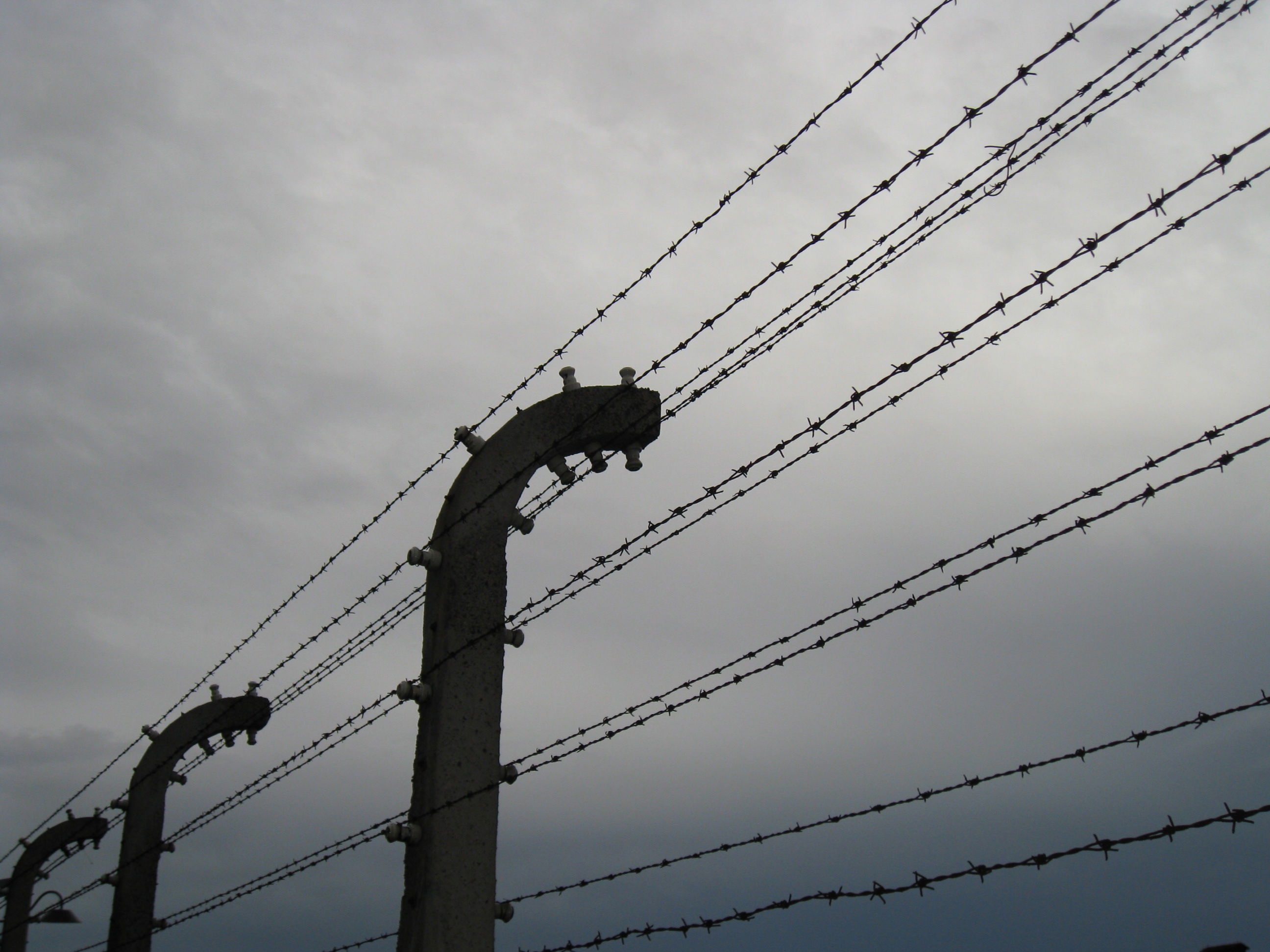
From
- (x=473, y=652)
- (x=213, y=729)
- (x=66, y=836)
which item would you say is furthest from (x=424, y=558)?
(x=66, y=836)

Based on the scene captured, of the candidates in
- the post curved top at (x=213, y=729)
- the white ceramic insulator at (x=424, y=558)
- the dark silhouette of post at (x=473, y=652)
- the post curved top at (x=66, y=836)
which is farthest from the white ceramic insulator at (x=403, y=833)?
the post curved top at (x=66, y=836)

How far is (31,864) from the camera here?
17250 millimetres

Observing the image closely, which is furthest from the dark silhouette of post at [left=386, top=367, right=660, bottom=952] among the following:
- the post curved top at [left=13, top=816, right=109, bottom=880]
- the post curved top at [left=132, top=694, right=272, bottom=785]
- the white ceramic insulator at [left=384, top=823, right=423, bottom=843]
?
the post curved top at [left=13, top=816, right=109, bottom=880]

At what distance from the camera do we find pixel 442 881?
6.46m

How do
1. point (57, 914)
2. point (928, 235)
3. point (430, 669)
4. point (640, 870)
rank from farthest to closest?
point (57, 914) < point (430, 669) < point (640, 870) < point (928, 235)

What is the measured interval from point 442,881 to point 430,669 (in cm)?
130

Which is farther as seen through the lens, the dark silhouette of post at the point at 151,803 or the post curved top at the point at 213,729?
the post curved top at the point at 213,729

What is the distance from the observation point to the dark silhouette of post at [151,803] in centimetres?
1172

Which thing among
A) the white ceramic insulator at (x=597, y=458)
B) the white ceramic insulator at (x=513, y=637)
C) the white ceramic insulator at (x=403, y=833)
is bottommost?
the white ceramic insulator at (x=403, y=833)

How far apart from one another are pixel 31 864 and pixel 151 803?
6.74m

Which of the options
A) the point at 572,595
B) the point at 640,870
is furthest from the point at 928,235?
the point at 640,870

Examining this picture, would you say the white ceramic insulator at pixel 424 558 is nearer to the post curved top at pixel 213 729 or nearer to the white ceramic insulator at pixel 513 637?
the white ceramic insulator at pixel 513 637

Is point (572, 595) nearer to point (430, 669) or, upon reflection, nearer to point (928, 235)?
point (430, 669)

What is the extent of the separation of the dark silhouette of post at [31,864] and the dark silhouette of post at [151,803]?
5.23m
